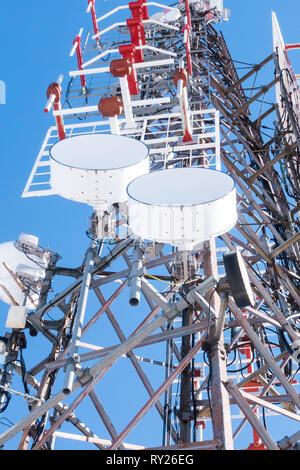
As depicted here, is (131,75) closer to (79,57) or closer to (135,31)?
(79,57)

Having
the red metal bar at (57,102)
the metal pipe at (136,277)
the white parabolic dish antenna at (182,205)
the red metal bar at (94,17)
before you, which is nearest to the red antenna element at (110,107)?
the red metal bar at (57,102)

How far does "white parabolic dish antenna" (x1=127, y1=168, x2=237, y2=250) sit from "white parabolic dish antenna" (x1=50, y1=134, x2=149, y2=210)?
0.63 m

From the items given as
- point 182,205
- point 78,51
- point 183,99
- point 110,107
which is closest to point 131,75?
point 110,107

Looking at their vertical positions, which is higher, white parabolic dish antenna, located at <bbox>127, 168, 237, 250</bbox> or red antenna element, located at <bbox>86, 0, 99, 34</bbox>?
red antenna element, located at <bbox>86, 0, 99, 34</bbox>

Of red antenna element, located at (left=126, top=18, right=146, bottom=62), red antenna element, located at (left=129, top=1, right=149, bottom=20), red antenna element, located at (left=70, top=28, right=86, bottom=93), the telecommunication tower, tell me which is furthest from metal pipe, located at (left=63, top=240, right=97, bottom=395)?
red antenna element, located at (left=129, top=1, right=149, bottom=20)

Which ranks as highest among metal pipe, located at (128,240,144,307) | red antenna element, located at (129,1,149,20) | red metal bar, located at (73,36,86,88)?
red antenna element, located at (129,1,149,20)

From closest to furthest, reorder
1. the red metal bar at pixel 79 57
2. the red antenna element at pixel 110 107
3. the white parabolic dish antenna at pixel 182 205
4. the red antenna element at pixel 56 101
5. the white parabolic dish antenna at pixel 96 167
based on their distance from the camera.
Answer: the white parabolic dish antenna at pixel 182 205
the white parabolic dish antenna at pixel 96 167
the red antenna element at pixel 110 107
the red antenna element at pixel 56 101
the red metal bar at pixel 79 57

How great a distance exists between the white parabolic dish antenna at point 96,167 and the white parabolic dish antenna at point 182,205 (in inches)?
24.9

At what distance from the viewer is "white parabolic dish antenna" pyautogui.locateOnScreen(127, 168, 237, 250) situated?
26.8ft

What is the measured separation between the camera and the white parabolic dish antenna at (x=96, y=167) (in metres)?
8.91

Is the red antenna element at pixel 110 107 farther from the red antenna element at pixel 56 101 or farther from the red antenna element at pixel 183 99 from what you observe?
the red antenna element at pixel 183 99

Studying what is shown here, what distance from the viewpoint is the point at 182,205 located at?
26.6 feet

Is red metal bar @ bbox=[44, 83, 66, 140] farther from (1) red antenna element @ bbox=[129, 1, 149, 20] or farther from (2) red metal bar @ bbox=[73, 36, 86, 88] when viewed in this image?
(1) red antenna element @ bbox=[129, 1, 149, 20]

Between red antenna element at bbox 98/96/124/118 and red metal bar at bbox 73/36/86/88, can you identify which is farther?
red metal bar at bbox 73/36/86/88
